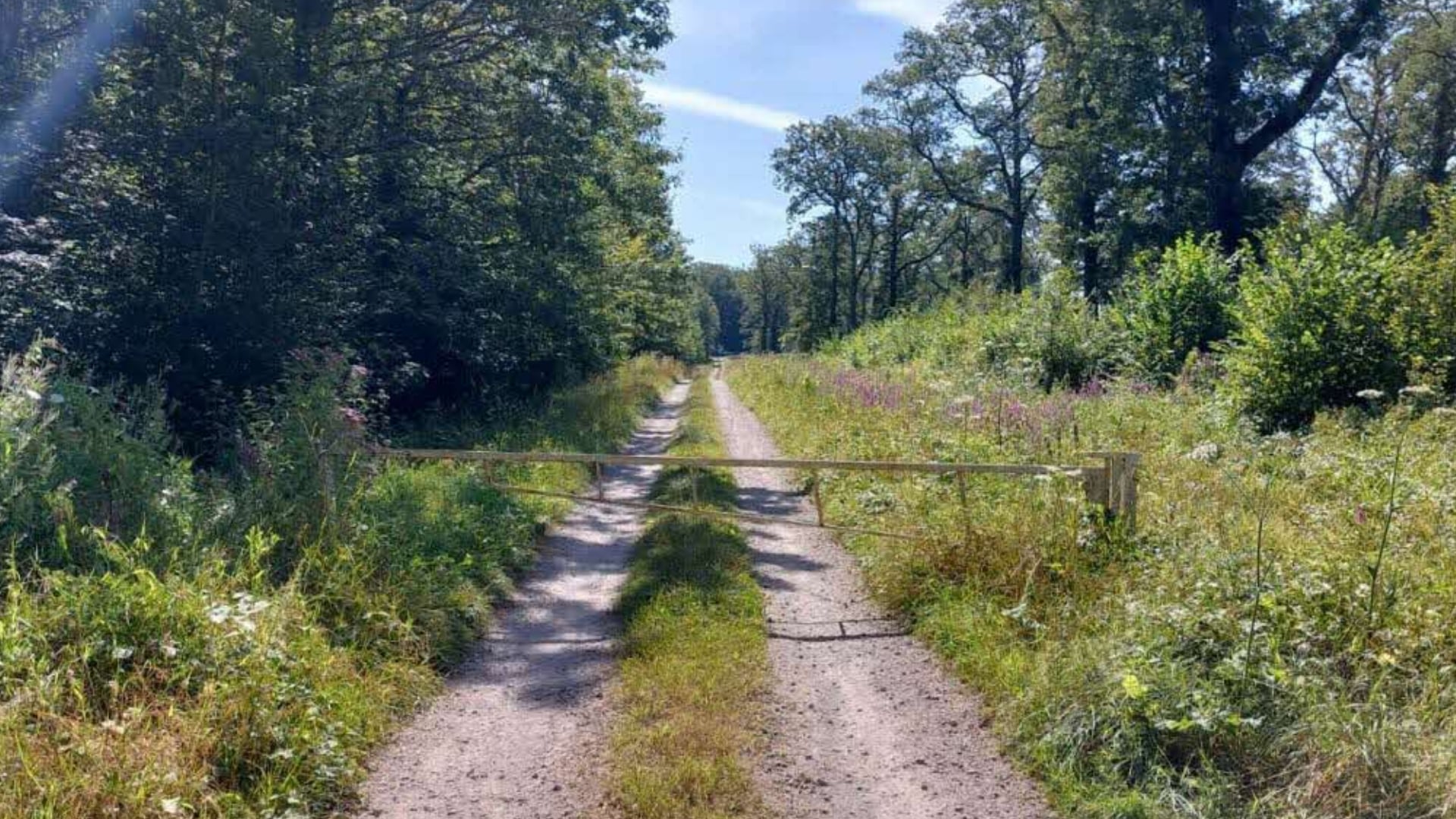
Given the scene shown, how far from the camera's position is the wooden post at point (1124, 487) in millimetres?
6047

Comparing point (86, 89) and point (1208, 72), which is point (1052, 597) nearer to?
point (86, 89)

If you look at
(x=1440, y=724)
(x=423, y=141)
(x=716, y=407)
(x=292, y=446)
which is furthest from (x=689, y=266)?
(x=1440, y=724)

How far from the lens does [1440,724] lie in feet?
12.0

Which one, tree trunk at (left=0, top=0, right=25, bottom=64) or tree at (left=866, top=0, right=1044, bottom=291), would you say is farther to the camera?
tree at (left=866, top=0, right=1044, bottom=291)

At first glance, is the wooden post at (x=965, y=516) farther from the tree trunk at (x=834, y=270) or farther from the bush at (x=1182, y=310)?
the tree trunk at (x=834, y=270)

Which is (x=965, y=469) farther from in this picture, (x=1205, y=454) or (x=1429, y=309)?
(x=1429, y=309)

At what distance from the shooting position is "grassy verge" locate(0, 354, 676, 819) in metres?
3.54

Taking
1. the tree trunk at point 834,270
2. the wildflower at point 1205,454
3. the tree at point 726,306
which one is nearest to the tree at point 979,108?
the tree trunk at point 834,270

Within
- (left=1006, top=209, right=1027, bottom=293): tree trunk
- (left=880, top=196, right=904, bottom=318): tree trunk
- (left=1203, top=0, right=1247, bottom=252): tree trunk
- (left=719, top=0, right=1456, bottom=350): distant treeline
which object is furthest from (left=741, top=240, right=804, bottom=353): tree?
(left=1203, top=0, right=1247, bottom=252): tree trunk

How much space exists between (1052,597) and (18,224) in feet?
38.0

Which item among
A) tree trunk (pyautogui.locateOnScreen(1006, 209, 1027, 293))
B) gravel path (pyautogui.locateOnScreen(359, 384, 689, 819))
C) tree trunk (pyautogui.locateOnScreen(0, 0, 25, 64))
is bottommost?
gravel path (pyautogui.locateOnScreen(359, 384, 689, 819))

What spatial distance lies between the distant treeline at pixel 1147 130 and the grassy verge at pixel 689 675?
9903mm

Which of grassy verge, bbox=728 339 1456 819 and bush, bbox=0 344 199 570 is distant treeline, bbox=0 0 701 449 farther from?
grassy verge, bbox=728 339 1456 819

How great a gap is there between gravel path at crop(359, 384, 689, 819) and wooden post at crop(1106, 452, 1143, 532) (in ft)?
11.7
